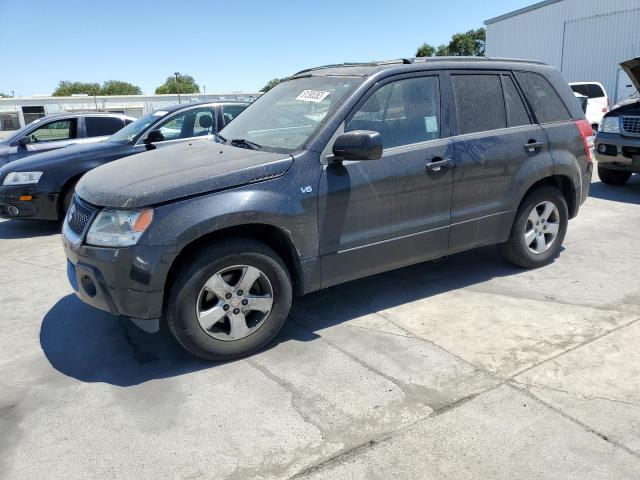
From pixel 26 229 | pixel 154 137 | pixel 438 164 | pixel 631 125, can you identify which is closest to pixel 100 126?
pixel 26 229

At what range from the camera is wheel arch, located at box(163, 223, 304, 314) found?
10.9 feet

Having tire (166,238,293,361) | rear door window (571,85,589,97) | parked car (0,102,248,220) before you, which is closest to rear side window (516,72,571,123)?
tire (166,238,293,361)

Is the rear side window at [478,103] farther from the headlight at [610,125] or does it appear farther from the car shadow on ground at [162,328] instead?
the headlight at [610,125]

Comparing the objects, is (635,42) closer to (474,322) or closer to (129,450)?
(474,322)

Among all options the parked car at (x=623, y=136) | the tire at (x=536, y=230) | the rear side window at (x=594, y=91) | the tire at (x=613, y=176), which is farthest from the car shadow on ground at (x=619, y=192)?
the rear side window at (x=594, y=91)

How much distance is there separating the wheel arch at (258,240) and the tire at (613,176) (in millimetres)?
7624

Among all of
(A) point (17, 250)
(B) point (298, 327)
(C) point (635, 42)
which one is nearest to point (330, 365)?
(B) point (298, 327)

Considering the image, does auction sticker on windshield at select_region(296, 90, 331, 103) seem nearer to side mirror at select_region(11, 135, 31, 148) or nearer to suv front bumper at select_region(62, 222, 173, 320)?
suv front bumper at select_region(62, 222, 173, 320)

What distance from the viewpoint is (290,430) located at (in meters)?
2.79

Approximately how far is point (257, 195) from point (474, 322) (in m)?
1.90

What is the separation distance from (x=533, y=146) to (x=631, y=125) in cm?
477

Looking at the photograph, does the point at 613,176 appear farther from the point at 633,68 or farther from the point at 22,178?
the point at 22,178

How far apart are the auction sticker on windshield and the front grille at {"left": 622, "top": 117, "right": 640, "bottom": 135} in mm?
6329

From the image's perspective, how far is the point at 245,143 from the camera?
4.07 m
